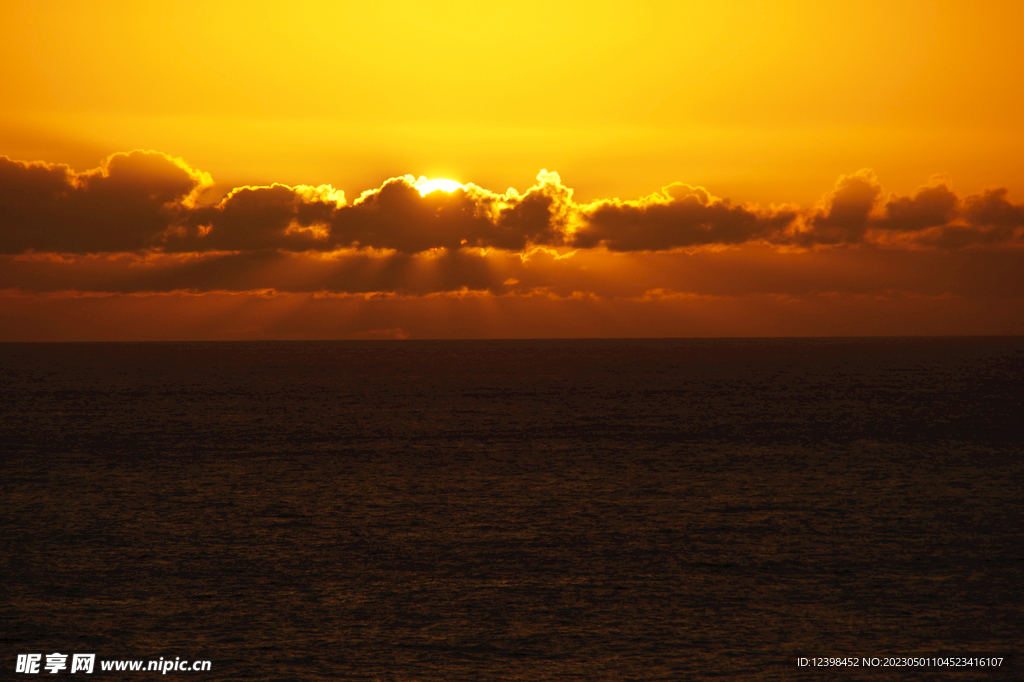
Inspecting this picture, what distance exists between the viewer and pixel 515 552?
43531 mm

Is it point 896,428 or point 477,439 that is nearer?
point 477,439

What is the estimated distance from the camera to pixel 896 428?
335 ft

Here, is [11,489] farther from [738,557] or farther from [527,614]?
[738,557]

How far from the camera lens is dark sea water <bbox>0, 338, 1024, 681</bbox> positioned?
31484mm

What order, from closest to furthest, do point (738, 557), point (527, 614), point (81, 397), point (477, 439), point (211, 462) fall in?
point (527, 614), point (738, 557), point (211, 462), point (477, 439), point (81, 397)

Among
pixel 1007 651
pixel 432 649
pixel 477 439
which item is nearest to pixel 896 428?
pixel 477 439

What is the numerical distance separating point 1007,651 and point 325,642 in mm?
22588

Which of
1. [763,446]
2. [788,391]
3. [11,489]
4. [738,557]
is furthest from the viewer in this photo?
[788,391]

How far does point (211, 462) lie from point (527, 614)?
4685 cm

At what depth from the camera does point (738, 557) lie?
42906mm

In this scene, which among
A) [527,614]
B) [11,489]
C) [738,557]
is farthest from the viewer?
[11,489]

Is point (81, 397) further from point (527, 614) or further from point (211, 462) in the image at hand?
point (527, 614)

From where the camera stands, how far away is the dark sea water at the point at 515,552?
31.5 meters

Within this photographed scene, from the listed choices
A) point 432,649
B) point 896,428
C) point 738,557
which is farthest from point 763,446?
point 432,649
